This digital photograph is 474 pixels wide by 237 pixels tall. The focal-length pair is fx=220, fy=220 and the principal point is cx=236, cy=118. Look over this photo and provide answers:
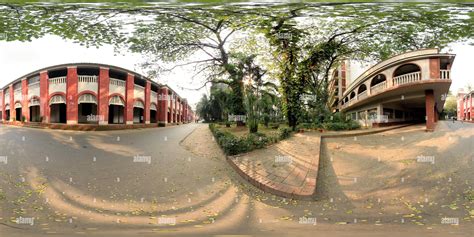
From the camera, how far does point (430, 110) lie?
76.7 inches

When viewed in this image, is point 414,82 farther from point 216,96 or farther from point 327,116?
point 216,96

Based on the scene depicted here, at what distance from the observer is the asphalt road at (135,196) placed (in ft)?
5.45

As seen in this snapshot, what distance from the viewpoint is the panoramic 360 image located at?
5.63 feet

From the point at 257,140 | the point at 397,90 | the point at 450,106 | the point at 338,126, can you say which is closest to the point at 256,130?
the point at 257,140

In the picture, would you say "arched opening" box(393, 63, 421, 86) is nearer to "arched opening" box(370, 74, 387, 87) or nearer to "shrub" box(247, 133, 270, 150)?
"arched opening" box(370, 74, 387, 87)

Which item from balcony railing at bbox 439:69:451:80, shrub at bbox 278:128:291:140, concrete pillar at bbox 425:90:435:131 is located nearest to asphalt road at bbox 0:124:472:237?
shrub at bbox 278:128:291:140

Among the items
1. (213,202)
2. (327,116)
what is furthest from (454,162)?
(213,202)

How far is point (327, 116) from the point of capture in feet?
6.73

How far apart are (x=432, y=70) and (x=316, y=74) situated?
95cm

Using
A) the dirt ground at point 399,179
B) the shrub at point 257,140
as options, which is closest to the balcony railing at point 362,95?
the dirt ground at point 399,179

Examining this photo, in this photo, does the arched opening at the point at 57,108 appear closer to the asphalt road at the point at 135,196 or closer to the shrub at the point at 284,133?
the asphalt road at the point at 135,196

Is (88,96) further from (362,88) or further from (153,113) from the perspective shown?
(362,88)

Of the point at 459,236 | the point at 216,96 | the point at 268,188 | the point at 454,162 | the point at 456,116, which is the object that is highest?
the point at 216,96

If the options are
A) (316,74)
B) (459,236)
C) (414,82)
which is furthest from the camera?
(316,74)
